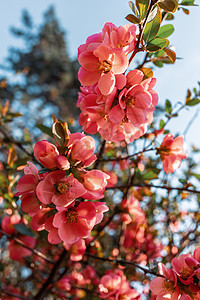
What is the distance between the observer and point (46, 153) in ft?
2.08

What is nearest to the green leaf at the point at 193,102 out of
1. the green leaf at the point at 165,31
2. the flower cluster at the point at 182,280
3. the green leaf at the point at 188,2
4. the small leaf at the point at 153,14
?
the green leaf at the point at 188,2

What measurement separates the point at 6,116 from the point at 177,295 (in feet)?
4.23

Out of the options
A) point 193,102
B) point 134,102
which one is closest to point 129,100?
point 134,102

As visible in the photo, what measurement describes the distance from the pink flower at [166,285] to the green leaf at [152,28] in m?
0.71

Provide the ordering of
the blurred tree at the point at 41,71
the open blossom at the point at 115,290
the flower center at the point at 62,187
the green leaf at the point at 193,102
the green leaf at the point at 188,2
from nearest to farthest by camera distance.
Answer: the flower center at the point at 62,187
the green leaf at the point at 188,2
the open blossom at the point at 115,290
the green leaf at the point at 193,102
the blurred tree at the point at 41,71

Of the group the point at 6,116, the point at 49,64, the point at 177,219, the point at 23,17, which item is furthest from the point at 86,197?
the point at 23,17

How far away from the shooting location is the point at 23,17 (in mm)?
13625

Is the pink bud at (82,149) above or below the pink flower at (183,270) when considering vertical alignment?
above

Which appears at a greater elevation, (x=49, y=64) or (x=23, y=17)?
(x=23, y=17)

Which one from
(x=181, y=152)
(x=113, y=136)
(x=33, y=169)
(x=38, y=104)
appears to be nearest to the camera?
(x=33, y=169)

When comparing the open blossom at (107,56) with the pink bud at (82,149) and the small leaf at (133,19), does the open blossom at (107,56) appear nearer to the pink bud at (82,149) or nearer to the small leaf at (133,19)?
the small leaf at (133,19)

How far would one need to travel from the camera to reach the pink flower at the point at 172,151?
3.29 ft

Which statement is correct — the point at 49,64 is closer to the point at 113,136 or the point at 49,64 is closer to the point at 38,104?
the point at 38,104

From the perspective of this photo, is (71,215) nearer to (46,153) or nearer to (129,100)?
(46,153)
